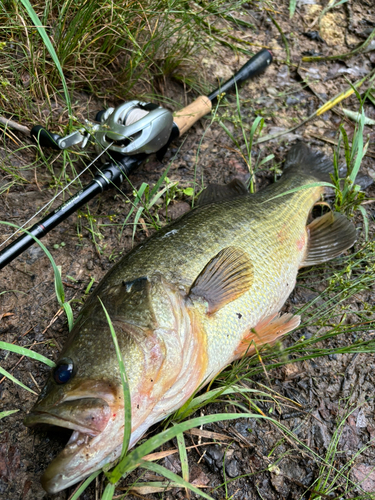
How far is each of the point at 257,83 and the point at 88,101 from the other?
2038 mm

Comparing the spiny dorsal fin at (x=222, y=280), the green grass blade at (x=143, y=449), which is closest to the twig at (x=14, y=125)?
the spiny dorsal fin at (x=222, y=280)

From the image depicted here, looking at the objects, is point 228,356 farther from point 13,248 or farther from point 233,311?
point 13,248

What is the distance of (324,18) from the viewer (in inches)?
207

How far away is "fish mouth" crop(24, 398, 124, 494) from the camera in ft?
5.52

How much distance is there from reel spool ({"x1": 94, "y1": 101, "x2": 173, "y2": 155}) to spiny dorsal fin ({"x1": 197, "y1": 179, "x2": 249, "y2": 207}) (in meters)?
0.55

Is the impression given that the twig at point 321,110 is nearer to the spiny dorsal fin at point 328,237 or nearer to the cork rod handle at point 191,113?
the cork rod handle at point 191,113

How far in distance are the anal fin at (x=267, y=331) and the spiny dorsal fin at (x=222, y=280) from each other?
0.28 m

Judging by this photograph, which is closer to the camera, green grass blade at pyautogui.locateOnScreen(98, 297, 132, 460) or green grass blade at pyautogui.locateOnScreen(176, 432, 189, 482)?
green grass blade at pyautogui.locateOnScreen(98, 297, 132, 460)

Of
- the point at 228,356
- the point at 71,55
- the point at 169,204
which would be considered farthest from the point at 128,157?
the point at 228,356

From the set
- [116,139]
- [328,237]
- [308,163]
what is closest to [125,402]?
[116,139]

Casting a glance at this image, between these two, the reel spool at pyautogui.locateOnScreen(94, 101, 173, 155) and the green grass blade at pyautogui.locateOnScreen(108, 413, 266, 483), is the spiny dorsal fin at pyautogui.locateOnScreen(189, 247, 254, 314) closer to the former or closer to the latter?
the green grass blade at pyautogui.locateOnScreen(108, 413, 266, 483)

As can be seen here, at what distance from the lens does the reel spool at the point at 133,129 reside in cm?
292

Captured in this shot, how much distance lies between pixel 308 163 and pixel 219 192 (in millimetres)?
1050

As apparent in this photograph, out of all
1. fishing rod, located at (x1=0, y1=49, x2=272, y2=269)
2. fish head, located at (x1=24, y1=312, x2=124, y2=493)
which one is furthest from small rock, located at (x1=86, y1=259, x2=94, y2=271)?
fish head, located at (x1=24, y1=312, x2=124, y2=493)
